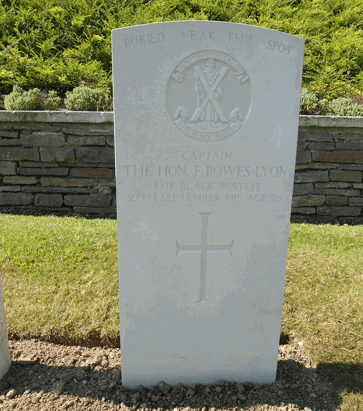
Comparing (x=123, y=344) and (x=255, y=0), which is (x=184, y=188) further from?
(x=255, y=0)

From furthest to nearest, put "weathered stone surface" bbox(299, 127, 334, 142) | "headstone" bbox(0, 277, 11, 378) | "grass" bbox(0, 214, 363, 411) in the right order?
"weathered stone surface" bbox(299, 127, 334, 142) → "grass" bbox(0, 214, 363, 411) → "headstone" bbox(0, 277, 11, 378)

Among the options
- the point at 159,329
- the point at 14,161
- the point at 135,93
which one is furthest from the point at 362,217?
the point at 14,161

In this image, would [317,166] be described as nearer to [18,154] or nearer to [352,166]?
[352,166]

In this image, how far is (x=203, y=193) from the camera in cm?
189

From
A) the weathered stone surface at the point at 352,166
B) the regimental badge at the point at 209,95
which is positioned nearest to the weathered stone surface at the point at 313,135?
the weathered stone surface at the point at 352,166

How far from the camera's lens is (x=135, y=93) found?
1.70m

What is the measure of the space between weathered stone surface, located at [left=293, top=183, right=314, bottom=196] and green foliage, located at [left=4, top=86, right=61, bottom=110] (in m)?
3.39

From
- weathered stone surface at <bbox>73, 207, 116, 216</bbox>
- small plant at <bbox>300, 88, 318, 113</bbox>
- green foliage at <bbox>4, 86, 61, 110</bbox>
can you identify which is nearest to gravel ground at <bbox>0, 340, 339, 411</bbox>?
weathered stone surface at <bbox>73, 207, 116, 216</bbox>

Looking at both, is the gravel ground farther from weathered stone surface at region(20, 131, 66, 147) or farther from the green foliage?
the green foliage

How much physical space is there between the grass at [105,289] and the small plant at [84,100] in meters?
1.53

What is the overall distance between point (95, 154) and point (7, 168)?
3.93ft

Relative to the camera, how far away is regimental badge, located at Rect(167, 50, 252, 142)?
67.4 inches

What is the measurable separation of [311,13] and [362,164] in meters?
3.53

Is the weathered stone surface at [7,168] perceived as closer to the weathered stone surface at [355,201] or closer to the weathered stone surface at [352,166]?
the weathered stone surface at [352,166]
